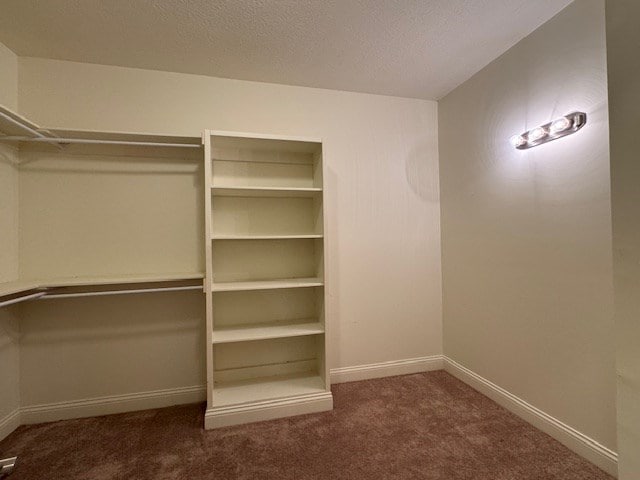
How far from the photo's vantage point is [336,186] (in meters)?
2.56

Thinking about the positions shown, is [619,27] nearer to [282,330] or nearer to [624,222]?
[624,222]

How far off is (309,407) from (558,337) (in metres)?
1.63

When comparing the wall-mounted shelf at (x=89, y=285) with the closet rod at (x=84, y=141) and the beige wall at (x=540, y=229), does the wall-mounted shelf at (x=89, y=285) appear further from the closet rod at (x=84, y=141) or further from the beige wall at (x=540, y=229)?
the beige wall at (x=540, y=229)

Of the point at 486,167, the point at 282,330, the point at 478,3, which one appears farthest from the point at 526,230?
the point at 282,330

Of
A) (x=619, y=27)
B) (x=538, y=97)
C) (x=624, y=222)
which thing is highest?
(x=538, y=97)

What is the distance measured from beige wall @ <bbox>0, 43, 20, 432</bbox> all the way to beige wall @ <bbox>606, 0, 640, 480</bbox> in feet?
9.51

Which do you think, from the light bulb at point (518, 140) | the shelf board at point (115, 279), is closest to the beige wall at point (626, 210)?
the light bulb at point (518, 140)

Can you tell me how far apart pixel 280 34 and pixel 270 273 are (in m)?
1.65

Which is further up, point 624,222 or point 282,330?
point 624,222

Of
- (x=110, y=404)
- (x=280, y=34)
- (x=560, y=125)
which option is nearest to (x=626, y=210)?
(x=560, y=125)

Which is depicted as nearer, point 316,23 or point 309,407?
point 316,23

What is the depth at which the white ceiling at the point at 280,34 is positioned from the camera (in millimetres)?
1671

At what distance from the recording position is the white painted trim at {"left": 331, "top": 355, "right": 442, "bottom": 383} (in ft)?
8.40

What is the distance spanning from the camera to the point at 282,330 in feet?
7.21
